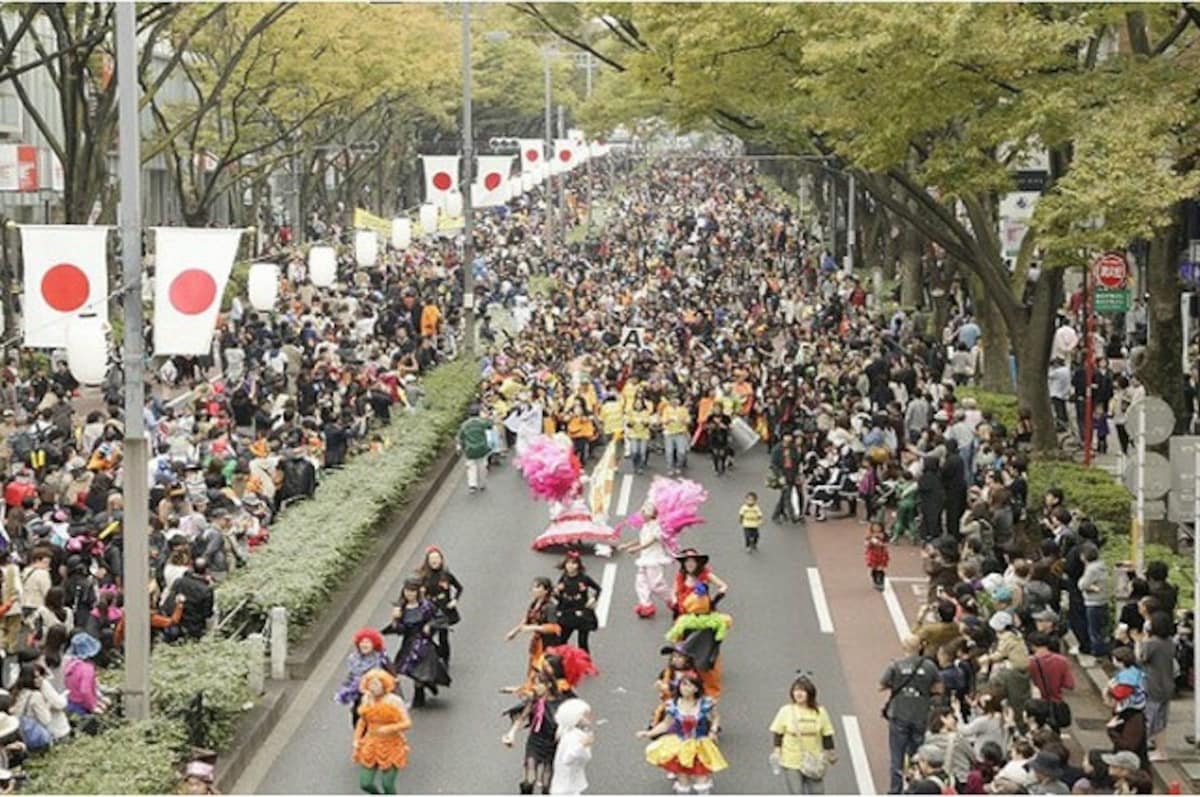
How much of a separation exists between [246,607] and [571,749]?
599 cm

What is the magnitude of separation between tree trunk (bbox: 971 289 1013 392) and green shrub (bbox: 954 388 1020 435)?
379 mm

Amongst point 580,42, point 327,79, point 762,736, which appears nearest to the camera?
point 762,736

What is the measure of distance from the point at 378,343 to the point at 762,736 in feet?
75.0

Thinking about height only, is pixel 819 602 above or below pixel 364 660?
below

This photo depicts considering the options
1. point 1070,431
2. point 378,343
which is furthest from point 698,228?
point 1070,431

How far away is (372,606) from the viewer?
2322 cm

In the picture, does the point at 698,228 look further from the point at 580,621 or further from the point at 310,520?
the point at 580,621

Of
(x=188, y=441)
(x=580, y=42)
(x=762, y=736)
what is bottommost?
(x=762, y=736)

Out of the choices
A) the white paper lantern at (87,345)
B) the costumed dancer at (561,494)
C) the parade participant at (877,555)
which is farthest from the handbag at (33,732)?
the parade participant at (877,555)

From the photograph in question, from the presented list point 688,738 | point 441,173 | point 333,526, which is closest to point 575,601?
point 688,738

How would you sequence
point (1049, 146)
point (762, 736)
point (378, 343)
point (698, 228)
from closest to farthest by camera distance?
point (762, 736), point (1049, 146), point (378, 343), point (698, 228)

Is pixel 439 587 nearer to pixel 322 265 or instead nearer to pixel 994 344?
pixel 322 265

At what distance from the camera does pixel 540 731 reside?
1548cm

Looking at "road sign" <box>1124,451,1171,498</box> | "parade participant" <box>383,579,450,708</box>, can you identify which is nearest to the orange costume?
"parade participant" <box>383,579,450,708</box>
